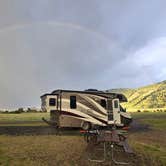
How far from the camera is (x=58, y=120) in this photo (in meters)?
18.4

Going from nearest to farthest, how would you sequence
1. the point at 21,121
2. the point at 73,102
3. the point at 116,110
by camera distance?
the point at 73,102 < the point at 116,110 < the point at 21,121

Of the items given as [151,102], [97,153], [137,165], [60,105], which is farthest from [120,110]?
[151,102]

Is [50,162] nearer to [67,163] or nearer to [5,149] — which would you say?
[67,163]

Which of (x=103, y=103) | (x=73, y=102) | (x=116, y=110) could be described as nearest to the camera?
(x=73, y=102)

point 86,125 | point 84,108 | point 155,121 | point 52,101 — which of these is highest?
point 52,101

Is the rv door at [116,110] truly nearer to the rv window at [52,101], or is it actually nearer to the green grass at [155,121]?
the rv window at [52,101]

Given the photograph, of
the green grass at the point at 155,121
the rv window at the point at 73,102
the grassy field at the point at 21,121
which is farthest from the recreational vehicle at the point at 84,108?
the grassy field at the point at 21,121

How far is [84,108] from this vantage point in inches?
759

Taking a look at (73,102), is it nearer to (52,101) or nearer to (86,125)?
(52,101)

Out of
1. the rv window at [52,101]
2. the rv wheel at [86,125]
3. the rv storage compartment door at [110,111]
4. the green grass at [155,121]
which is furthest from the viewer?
the green grass at [155,121]

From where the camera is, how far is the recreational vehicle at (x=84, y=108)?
60.6 ft

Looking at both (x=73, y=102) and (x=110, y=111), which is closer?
(x=73, y=102)

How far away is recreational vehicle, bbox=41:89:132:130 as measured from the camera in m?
18.5

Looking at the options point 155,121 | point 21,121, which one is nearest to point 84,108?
point 21,121
